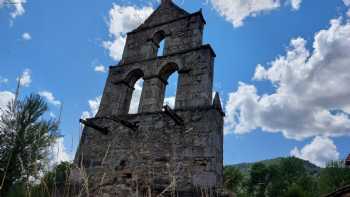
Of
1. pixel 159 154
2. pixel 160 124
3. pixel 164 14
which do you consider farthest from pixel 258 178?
pixel 159 154

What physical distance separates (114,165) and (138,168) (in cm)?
78

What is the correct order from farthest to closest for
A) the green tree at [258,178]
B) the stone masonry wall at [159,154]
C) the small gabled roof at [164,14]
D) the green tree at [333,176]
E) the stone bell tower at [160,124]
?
the green tree at [258,178] → the green tree at [333,176] → the small gabled roof at [164,14] → the stone bell tower at [160,124] → the stone masonry wall at [159,154]

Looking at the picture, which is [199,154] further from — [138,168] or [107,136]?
[107,136]

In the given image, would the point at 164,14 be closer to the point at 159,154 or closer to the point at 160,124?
the point at 160,124

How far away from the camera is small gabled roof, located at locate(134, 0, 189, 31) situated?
8109mm

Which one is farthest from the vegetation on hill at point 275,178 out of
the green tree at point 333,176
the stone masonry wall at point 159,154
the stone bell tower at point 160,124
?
the stone masonry wall at point 159,154

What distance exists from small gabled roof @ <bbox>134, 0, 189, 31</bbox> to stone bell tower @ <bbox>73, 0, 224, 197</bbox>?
51 mm

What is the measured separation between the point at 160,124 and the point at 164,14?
4611 millimetres

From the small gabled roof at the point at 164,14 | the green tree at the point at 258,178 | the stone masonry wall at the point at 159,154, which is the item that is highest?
the small gabled roof at the point at 164,14

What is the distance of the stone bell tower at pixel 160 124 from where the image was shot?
16.6 feet

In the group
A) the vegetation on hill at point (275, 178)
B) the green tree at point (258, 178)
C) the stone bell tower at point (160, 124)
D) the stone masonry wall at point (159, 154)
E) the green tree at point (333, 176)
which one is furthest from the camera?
the green tree at point (258, 178)

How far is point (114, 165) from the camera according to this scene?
5.94 meters

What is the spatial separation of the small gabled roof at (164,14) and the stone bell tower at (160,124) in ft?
0.17

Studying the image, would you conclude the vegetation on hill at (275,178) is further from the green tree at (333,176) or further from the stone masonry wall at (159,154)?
the stone masonry wall at (159,154)
